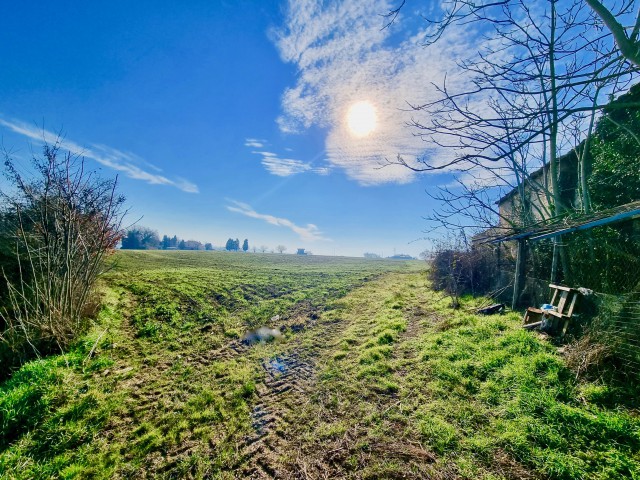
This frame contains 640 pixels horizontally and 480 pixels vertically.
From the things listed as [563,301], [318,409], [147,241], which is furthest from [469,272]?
[147,241]

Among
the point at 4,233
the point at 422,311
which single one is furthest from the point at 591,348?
the point at 4,233

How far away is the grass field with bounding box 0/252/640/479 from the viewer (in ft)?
10.7

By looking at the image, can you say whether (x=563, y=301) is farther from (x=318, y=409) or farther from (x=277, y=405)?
(x=277, y=405)

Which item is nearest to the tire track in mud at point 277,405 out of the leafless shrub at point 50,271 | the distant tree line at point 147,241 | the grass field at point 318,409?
the grass field at point 318,409

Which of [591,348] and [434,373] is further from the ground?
[591,348]

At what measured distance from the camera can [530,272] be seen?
10078 millimetres

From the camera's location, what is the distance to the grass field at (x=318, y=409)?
10.7ft

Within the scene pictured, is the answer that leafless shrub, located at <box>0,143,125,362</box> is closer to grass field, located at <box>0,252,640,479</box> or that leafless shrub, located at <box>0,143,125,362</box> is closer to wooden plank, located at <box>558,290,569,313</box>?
grass field, located at <box>0,252,640,479</box>

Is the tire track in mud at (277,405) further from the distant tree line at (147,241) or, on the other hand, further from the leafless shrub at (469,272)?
the distant tree line at (147,241)

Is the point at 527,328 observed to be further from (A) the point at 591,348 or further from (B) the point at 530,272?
(B) the point at 530,272

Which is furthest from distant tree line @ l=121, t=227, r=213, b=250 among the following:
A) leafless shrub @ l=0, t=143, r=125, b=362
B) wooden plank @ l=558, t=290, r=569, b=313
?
wooden plank @ l=558, t=290, r=569, b=313

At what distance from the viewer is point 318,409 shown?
445 cm

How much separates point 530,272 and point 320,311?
891 centimetres

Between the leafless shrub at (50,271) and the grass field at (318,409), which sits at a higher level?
the leafless shrub at (50,271)
